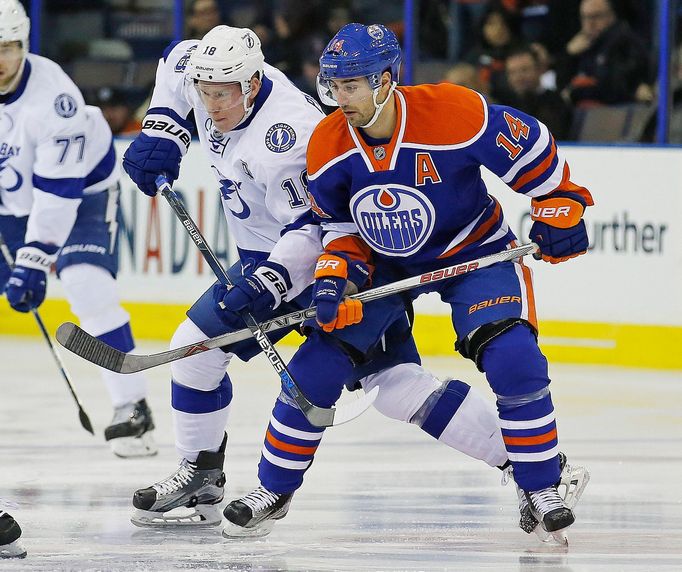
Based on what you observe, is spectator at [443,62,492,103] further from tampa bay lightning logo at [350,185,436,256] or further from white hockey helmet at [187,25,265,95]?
tampa bay lightning logo at [350,185,436,256]

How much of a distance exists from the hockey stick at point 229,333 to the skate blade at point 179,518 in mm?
320

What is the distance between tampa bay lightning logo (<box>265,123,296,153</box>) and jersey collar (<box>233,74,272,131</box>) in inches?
2.4

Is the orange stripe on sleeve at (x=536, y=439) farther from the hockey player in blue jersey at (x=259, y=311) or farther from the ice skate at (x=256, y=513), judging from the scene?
the ice skate at (x=256, y=513)

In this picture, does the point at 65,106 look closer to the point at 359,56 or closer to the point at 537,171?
the point at 359,56

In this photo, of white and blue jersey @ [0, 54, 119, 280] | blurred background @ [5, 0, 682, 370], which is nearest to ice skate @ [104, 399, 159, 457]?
white and blue jersey @ [0, 54, 119, 280]

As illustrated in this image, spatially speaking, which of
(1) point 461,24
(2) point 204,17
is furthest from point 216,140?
(2) point 204,17

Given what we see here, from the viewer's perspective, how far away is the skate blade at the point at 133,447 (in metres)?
4.19

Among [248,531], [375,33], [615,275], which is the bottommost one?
[615,275]

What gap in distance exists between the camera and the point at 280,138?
125 inches

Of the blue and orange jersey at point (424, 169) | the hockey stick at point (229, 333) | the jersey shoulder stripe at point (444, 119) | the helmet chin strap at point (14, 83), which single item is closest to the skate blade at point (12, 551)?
the hockey stick at point (229, 333)

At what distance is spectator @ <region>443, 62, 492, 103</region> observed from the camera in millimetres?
6109

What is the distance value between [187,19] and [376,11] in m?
0.87

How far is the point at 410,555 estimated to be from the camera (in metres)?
3.06

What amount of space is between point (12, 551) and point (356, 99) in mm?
1103
